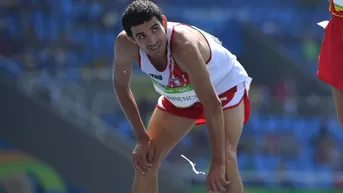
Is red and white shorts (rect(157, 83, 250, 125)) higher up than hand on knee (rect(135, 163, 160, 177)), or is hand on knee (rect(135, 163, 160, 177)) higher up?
red and white shorts (rect(157, 83, 250, 125))

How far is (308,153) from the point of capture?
11852 mm

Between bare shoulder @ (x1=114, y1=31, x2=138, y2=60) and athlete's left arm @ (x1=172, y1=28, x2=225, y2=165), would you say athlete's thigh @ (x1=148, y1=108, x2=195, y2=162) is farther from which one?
athlete's left arm @ (x1=172, y1=28, x2=225, y2=165)

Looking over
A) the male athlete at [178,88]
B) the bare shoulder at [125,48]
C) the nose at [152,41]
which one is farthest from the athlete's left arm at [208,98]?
the bare shoulder at [125,48]

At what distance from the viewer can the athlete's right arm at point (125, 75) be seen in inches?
201

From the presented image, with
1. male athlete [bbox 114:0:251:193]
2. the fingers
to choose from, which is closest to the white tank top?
male athlete [bbox 114:0:251:193]

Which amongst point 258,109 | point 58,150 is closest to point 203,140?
point 258,109

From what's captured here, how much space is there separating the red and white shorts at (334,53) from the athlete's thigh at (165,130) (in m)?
1.12

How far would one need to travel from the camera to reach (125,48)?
5121 millimetres

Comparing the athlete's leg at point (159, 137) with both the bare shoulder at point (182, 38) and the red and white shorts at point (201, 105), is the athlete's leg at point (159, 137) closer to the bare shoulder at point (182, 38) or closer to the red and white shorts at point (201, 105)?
the red and white shorts at point (201, 105)

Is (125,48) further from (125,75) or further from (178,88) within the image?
(178,88)

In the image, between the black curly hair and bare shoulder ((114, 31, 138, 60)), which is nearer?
the black curly hair

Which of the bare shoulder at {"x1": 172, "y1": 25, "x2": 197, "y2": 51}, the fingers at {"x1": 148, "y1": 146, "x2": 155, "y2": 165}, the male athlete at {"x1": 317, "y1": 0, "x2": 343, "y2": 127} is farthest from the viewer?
the fingers at {"x1": 148, "y1": 146, "x2": 155, "y2": 165}

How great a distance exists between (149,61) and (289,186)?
6677 mm

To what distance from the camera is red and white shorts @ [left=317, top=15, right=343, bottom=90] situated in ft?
16.1
